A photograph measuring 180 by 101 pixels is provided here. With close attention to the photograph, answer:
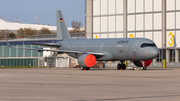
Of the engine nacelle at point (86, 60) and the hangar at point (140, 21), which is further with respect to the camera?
the hangar at point (140, 21)

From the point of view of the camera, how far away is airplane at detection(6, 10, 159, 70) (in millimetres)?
39125

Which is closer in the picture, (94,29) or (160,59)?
(160,59)

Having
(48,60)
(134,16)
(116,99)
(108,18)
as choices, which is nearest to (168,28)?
(134,16)

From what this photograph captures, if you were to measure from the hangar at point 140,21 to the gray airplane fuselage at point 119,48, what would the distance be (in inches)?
739

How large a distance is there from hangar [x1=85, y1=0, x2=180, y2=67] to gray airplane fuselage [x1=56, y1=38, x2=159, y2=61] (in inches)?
739

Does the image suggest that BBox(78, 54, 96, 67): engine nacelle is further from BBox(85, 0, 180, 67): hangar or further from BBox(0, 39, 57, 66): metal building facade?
BBox(0, 39, 57, 66): metal building facade

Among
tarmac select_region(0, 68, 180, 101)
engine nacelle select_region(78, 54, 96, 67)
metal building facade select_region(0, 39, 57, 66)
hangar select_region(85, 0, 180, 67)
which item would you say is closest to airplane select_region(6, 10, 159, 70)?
engine nacelle select_region(78, 54, 96, 67)

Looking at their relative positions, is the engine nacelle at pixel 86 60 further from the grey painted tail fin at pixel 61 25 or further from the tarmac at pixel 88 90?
the tarmac at pixel 88 90

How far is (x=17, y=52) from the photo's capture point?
84.6 m

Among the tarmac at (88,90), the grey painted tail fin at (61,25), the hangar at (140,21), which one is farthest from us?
the hangar at (140,21)

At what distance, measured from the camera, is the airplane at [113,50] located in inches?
1540

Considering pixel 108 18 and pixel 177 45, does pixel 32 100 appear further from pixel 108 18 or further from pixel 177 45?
pixel 108 18

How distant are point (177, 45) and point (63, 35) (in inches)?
805

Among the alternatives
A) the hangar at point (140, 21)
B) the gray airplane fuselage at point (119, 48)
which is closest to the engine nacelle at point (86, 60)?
the gray airplane fuselage at point (119, 48)
